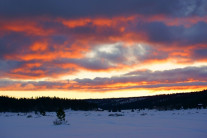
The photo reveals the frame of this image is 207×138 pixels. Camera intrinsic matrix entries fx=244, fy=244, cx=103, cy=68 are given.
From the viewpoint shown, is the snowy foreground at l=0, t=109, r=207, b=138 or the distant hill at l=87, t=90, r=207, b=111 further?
the distant hill at l=87, t=90, r=207, b=111

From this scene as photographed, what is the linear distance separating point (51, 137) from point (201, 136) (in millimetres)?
9419

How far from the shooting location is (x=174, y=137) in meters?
15.1

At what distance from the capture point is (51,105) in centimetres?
10356

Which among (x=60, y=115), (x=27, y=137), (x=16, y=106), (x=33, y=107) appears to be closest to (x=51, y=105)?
(x=33, y=107)

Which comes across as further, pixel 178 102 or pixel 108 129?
pixel 178 102

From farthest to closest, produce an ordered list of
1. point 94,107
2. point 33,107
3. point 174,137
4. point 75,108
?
point 94,107, point 75,108, point 33,107, point 174,137

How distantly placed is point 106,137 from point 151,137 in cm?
282

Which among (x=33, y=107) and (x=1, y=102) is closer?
(x=1, y=102)

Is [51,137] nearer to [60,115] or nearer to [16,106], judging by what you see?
[60,115]

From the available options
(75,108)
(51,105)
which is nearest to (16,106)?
(51,105)

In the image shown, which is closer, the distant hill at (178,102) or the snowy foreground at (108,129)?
the snowy foreground at (108,129)

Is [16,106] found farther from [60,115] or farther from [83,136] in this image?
[83,136]

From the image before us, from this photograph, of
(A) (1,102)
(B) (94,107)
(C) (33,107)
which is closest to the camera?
(A) (1,102)

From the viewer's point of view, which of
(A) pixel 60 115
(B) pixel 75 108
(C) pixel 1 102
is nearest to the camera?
(A) pixel 60 115
